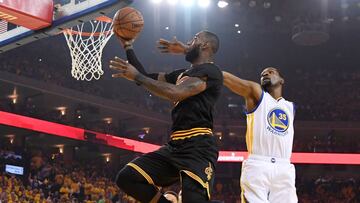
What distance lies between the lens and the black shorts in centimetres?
351

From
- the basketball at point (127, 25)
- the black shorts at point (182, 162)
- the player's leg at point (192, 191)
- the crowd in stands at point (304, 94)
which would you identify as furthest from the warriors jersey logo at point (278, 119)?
the crowd in stands at point (304, 94)

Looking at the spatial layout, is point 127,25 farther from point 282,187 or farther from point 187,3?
point 187,3

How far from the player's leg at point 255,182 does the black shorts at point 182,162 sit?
2.76 ft

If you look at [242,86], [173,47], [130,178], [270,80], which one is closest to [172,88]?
[130,178]

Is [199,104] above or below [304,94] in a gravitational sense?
below

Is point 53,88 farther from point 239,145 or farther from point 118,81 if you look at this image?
point 239,145

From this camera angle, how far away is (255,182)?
4367 millimetres

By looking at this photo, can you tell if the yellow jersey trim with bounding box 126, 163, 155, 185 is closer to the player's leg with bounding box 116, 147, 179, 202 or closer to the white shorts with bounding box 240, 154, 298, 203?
the player's leg with bounding box 116, 147, 179, 202

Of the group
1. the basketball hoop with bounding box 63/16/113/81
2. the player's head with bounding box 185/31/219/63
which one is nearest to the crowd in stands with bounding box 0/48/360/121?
the basketball hoop with bounding box 63/16/113/81

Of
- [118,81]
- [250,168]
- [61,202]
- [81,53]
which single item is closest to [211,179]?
[250,168]

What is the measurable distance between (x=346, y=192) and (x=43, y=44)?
13.6 m

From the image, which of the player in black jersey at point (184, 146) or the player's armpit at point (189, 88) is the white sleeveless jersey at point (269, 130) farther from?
the player's armpit at point (189, 88)

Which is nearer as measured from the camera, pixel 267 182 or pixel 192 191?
pixel 192 191

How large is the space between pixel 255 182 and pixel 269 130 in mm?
526
